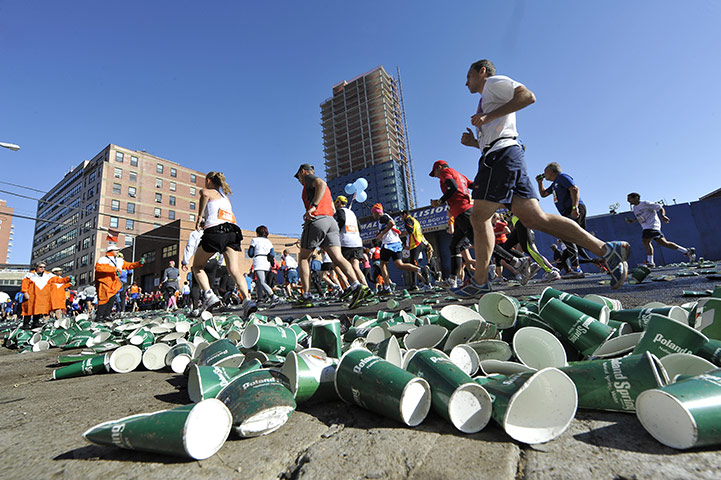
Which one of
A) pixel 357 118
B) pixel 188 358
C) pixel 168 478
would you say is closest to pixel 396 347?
pixel 168 478

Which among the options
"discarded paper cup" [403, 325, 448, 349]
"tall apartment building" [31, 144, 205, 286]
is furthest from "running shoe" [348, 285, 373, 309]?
"tall apartment building" [31, 144, 205, 286]

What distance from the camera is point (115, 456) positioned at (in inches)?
33.4

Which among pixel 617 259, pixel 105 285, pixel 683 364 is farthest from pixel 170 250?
pixel 683 364

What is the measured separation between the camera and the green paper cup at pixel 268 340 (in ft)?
5.55

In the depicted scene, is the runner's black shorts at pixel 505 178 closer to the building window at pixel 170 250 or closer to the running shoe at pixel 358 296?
the running shoe at pixel 358 296

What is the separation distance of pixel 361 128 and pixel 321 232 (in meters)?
74.4

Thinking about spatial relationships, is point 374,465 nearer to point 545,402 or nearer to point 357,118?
point 545,402

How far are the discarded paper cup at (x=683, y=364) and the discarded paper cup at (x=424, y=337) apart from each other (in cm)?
74

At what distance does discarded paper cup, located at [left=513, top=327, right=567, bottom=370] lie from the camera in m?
1.21

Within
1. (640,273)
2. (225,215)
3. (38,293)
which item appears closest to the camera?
(640,273)

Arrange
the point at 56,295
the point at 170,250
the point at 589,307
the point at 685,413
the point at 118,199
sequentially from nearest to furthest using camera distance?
the point at 685,413 → the point at 589,307 → the point at 56,295 → the point at 170,250 → the point at 118,199

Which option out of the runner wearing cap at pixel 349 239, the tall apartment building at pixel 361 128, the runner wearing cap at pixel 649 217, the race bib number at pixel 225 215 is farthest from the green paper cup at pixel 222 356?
the tall apartment building at pixel 361 128

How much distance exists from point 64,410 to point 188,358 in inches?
22.0

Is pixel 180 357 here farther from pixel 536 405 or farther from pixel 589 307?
pixel 589 307
